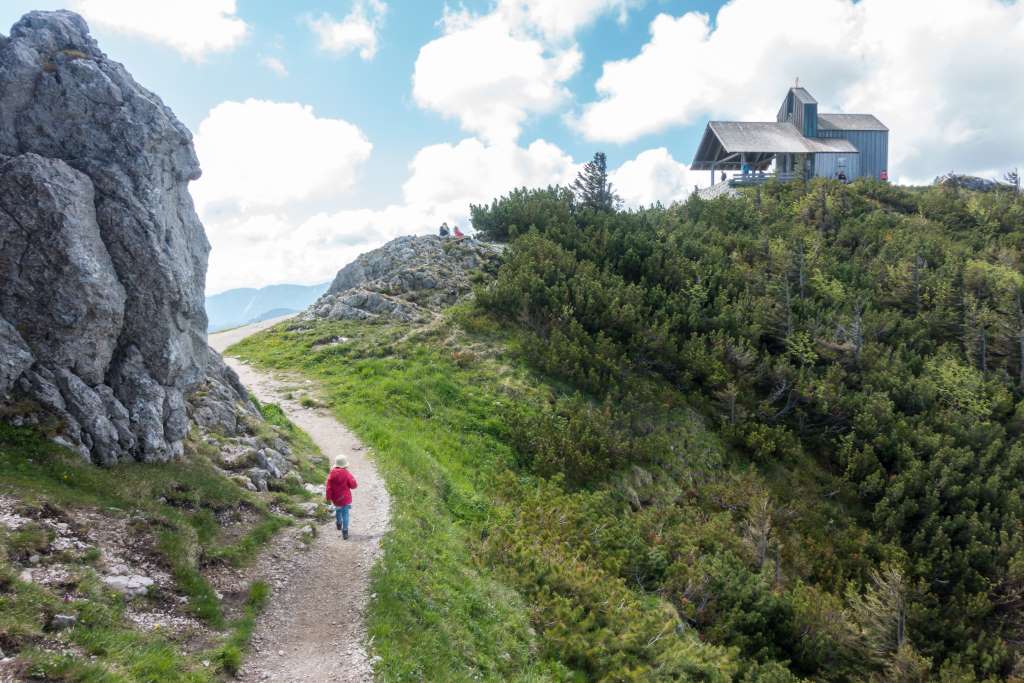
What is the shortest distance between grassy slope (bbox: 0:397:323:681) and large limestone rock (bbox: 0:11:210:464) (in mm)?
666

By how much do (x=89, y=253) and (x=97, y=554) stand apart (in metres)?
5.28

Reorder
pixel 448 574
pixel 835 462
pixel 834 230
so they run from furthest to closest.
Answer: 1. pixel 834 230
2. pixel 835 462
3. pixel 448 574

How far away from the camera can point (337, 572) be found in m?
9.90

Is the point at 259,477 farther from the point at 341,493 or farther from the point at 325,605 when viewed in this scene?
the point at 325,605

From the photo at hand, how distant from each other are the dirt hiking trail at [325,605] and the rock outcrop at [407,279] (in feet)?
45.4

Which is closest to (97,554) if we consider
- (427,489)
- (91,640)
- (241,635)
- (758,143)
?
(91,640)

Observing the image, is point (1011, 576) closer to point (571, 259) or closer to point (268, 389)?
point (571, 259)

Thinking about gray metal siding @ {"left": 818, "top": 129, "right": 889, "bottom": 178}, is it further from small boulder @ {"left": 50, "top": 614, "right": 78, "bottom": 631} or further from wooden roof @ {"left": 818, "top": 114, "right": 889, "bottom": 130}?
small boulder @ {"left": 50, "top": 614, "right": 78, "bottom": 631}

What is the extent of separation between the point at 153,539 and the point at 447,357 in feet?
45.8

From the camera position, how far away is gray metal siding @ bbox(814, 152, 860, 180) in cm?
4716

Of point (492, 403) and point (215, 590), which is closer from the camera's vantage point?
point (215, 590)

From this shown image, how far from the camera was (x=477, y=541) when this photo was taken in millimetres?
12898

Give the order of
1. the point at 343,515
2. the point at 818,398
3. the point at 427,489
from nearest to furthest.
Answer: the point at 343,515
the point at 427,489
the point at 818,398

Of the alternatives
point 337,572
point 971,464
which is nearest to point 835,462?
point 971,464
